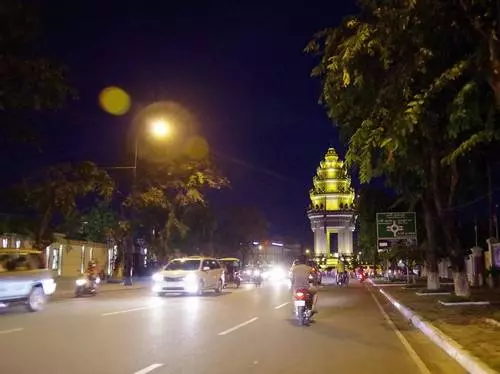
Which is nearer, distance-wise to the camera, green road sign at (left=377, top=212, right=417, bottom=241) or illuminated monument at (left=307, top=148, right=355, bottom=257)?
green road sign at (left=377, top=212, right=417, bottom=241)

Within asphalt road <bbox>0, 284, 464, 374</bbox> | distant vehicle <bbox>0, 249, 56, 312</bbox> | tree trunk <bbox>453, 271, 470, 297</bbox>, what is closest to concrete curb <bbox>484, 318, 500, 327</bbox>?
asphalt road <bbox>0, 284, 464, 374</bbox>

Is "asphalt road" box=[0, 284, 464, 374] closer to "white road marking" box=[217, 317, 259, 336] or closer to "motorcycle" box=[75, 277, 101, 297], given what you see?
"white road marking" box=[217, 317, 259, 336]

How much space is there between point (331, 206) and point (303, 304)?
104 meters

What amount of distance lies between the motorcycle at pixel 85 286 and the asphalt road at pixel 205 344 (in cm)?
806

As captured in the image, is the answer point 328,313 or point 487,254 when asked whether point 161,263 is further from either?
point 328,313

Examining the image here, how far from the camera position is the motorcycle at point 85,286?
27891 millimetres

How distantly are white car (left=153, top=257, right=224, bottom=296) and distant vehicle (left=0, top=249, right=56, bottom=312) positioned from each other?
7330mm

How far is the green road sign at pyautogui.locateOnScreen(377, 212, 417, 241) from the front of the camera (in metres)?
38.3

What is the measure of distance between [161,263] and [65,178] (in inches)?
822

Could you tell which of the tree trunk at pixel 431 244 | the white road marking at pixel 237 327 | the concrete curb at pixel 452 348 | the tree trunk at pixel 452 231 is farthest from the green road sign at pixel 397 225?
the white road marking at pixel 237 327

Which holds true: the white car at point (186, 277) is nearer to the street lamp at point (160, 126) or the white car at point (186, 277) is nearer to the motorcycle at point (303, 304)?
the street lamp at point (160, 126)

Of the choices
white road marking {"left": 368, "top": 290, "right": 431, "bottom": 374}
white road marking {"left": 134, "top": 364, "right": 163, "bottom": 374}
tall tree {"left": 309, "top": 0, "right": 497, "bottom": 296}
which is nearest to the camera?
white road marking {"left": 134, "top": 364, "right": 163, "bottom": 374}

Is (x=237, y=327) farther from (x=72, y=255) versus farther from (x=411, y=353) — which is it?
(x=72, y=255)

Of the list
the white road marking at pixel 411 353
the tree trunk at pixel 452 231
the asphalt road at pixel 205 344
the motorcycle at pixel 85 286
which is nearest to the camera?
the asphalt road at pixel 205 344
